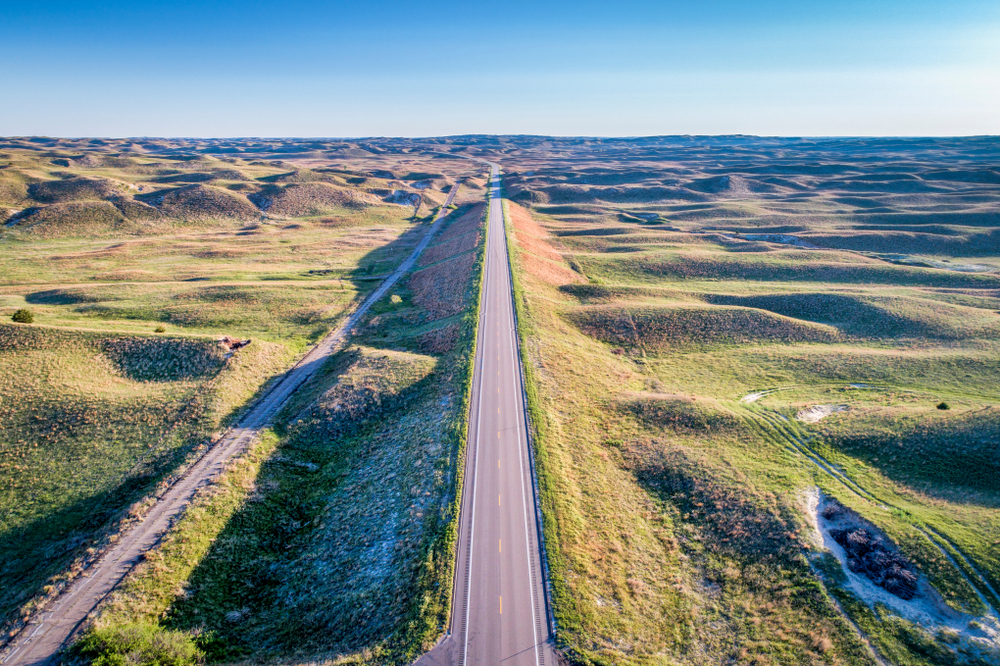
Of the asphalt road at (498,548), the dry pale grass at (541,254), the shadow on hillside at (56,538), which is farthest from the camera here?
the dry pale grass at (541,254)

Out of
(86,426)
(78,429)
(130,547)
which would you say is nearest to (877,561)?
(130,547)

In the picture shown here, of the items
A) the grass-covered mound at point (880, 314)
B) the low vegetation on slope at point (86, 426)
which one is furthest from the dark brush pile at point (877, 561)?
the low vegetation on slope at point (86, 426)

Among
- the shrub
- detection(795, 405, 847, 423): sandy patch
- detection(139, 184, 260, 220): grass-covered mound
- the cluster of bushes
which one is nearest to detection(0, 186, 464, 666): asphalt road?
the shrub

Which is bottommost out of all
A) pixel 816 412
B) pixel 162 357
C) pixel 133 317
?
pixel 816 412

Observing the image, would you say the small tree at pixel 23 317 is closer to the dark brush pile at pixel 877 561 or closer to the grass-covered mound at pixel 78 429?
the grass-covered mound at pixel 78 429

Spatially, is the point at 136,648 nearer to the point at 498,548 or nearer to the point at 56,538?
the point at 56,538

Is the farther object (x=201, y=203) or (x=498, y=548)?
(x=201, y=203)

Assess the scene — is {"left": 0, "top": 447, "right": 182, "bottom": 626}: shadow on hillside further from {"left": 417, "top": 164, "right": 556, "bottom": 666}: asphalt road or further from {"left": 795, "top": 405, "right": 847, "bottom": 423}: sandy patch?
{"left": 795, "top": 405, "right": 847, "bottom": 423}: sandy patch
